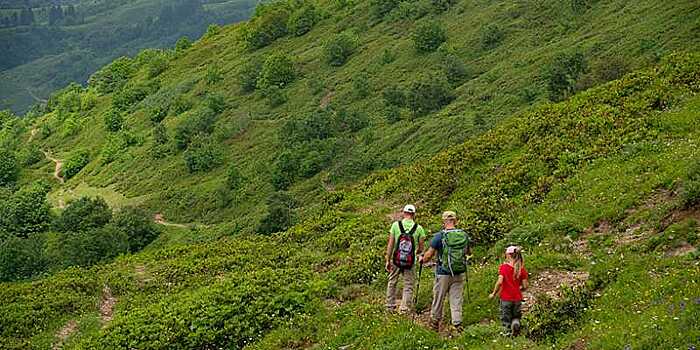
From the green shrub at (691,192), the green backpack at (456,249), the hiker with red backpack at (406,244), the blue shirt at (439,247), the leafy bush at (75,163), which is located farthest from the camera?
the leafy bush at (75,163)

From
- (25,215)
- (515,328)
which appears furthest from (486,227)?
(25,215)

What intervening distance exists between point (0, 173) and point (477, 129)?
→ 11048 cm

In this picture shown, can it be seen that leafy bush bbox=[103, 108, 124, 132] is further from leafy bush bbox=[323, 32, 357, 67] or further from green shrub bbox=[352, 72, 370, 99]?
green shrub bbox=[352, 72, 370, 99]

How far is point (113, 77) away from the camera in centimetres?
17775

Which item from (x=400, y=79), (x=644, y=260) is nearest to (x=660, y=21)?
(x=400, y=79)

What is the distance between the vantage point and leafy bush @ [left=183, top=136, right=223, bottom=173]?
3772 inches

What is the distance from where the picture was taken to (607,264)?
1580 cm

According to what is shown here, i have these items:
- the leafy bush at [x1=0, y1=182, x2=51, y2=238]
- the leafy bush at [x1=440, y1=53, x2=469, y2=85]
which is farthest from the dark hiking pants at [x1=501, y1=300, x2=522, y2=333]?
the leafy bush at [x1=0, y1=182, x2=51, y2=238]

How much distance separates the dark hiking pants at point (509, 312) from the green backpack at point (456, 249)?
1308 millimetres

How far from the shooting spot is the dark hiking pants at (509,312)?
14.2 metres

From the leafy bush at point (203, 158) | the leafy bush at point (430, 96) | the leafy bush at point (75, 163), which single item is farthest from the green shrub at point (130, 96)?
the leafy bush at point (430, 96)

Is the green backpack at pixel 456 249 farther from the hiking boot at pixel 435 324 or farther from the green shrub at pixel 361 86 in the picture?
the green shrub at pixel 361 86

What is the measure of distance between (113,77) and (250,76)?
74.2 metres

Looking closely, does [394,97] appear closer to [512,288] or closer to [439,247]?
[439,247]
